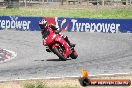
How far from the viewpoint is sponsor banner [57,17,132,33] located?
125 feet

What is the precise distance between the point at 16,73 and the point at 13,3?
3757 cm

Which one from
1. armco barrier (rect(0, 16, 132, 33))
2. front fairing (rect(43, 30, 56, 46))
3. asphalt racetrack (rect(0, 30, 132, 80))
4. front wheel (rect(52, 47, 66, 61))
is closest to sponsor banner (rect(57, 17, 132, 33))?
armco barrier (rect(0, 16, 132, 33))

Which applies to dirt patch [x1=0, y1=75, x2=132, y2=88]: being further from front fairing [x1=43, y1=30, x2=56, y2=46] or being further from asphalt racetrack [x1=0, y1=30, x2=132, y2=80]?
front fairing [x1=43, y1=30, x2=56, y2=46]

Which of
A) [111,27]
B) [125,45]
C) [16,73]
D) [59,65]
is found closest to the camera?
[16,73]

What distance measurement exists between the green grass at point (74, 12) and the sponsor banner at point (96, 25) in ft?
31.9

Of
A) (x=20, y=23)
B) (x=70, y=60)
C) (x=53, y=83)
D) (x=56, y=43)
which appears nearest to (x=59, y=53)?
(x=56, y=43)

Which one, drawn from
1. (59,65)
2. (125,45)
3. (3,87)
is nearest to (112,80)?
(3,87)

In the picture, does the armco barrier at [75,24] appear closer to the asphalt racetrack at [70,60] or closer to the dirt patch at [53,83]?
the asphalt racetrack at [70,60]

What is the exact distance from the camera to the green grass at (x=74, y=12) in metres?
49.4

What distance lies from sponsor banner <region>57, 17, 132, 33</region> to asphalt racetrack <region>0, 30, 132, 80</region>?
3.75ft

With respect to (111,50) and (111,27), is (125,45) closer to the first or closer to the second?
(111,50)

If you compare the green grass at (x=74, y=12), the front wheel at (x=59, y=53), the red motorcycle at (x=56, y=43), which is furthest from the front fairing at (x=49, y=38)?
the green grass at (x=74, y=12)

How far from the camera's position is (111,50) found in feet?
88.4

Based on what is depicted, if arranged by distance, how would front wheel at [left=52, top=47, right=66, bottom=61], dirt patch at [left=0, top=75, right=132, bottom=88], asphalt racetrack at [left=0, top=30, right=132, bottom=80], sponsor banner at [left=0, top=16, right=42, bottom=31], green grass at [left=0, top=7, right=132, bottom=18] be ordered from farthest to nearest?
green grass at [left=0, top=7, right=132, bottom=18]
sponsor banner at [left=0, top=16, right=42, bottom=31]
front wheel at [left=52, top=47, right=66, bottom=61]
asphalt racetrack at [left=0, top=30, right=132, bottom=80]
dirt patch at [left=0, top=75, right=132, bottom=88]
